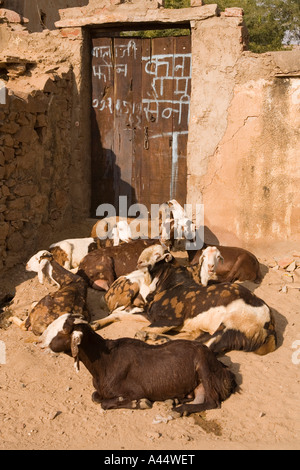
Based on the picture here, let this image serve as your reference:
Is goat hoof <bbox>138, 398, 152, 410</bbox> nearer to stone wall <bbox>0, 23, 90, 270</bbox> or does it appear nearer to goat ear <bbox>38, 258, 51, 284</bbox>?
goat ear <bbox>38, 258, 51, 284</bbox>

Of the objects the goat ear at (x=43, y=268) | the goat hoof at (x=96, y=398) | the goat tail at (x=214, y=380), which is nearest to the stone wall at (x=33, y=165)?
the goat ear at (x=43, y=268)

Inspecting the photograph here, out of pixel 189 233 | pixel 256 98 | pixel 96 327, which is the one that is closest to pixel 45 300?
pixel 96 327

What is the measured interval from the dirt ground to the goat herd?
136 mm

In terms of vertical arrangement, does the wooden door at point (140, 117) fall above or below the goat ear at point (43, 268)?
above

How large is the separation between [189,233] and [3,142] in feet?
9.03

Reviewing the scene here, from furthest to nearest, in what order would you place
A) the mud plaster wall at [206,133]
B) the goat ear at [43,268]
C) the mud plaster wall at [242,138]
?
1. the mud plaster wall at [242,138]
2. the mud plaster wall at [206,133]
3. the goat ear at [43,268]

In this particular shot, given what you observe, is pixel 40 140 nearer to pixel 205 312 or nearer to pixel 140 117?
pixel 140 117

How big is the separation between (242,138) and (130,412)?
4726 millimetres

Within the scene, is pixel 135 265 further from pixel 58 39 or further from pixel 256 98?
pixel 58 39

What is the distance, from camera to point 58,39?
8344 millimetres

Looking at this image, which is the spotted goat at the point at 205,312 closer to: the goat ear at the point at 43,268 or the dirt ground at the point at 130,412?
the dirt ground at the point at 130,412

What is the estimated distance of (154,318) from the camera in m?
5.87

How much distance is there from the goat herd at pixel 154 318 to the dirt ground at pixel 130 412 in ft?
0.45

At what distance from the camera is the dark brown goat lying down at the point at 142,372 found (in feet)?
14.5
